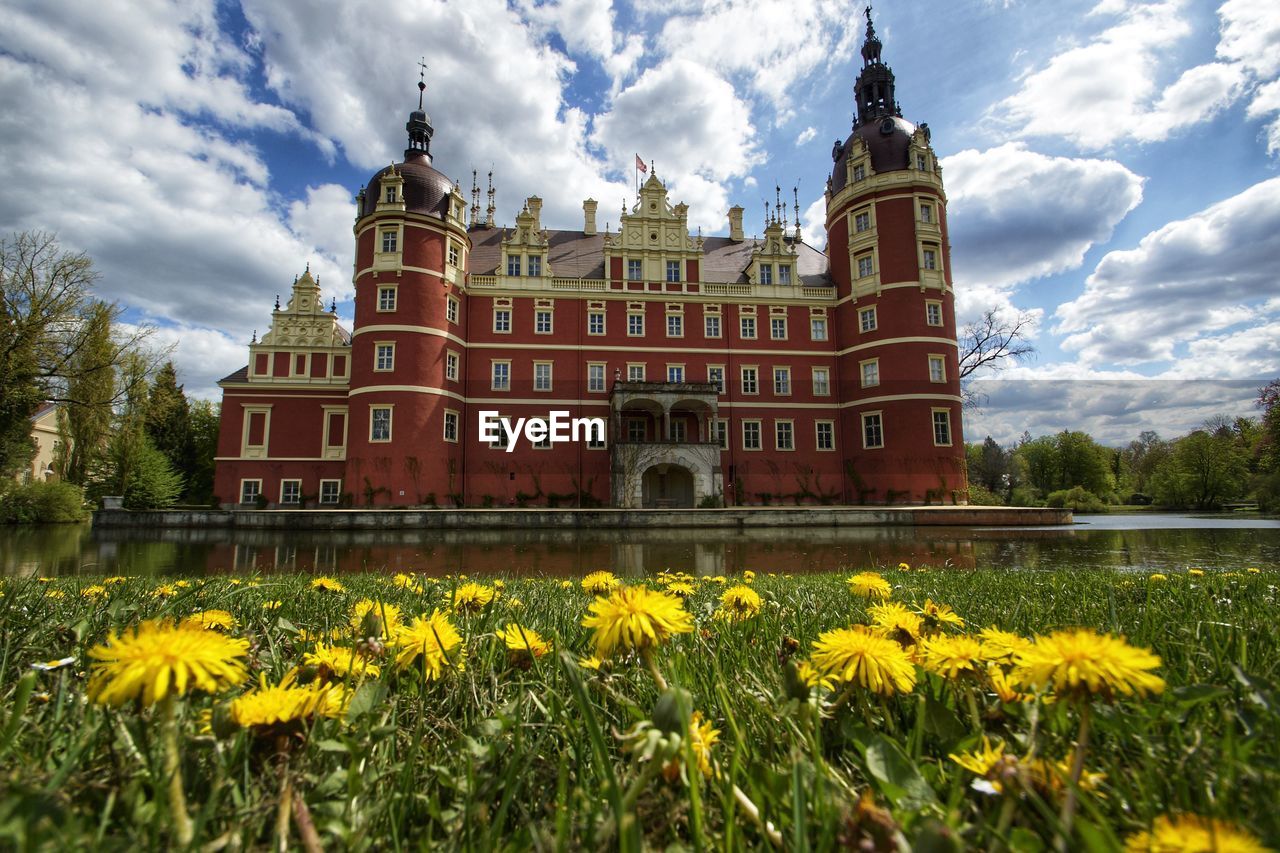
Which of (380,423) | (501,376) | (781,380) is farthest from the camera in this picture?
(781,380)

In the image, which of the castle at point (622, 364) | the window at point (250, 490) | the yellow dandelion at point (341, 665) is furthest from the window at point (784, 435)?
the yellow dandelion at point (341, 665)

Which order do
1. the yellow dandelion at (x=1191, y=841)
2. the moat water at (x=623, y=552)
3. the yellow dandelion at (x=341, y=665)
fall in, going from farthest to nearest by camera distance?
the moat water at (x=623, y=552) < the yellow dandelion at (x=341, y=665) < the yellow dandelion at (x=1191, y=841)

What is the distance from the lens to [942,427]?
83.3ft

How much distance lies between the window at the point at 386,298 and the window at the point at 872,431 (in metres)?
22.0

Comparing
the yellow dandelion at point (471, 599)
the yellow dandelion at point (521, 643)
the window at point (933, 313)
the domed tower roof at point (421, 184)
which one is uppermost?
the domed tower roof at point (421, 184)

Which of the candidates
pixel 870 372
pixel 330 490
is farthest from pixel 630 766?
pixel 330 490

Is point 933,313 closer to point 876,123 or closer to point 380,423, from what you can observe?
point 876,123

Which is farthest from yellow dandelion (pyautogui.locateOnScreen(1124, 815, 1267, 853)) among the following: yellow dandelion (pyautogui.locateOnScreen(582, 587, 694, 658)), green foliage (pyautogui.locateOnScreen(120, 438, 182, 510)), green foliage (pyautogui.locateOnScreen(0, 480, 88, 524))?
green foliage (pyautogui.locateOnScreen(0, 480, 88, 524))

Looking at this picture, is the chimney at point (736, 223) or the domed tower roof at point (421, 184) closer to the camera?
the domed tower roof at point (421, 184)

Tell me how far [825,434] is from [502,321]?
16.7 metres

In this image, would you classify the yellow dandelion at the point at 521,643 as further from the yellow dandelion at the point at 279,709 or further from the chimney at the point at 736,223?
the chimney at the point at 736,223

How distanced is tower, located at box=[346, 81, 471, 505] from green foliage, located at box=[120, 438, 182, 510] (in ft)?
40.8

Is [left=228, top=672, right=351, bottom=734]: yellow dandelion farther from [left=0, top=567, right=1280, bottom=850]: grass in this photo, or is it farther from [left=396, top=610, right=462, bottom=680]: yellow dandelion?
[left=396, top=610, right=462, bottom=680]: yellow dandelion

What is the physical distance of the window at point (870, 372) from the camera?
2672 centimetres
